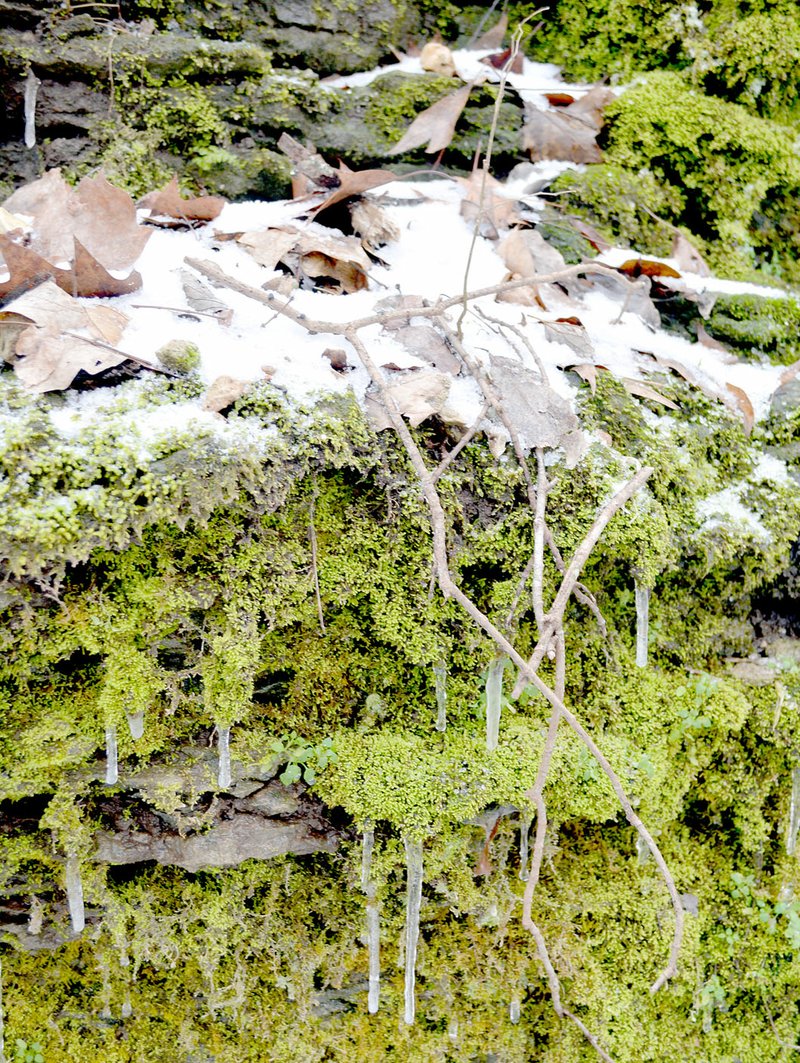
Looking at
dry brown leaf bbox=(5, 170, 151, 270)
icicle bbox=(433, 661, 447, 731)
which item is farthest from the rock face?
icicle bbox=(433, 661, 447, 731)

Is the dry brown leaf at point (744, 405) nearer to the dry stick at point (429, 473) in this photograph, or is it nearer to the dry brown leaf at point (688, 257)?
the dry stick at point (429, 473)

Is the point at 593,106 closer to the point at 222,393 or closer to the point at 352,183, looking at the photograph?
the point at 352,183

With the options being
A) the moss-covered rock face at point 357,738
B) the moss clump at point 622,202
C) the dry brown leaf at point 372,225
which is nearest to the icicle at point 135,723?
the moss-covered rock face at point 357,738

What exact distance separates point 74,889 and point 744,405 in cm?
278

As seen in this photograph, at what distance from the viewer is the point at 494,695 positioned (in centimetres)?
233

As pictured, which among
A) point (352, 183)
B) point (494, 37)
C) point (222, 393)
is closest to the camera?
point (222, 393)

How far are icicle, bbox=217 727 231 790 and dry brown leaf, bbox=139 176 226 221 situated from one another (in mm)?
1826

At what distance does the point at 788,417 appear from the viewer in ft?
9.09

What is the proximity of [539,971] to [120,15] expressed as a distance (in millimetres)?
4079

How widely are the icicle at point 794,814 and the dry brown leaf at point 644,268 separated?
202 centimetres

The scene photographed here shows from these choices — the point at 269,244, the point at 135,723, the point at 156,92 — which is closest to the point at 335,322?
the point at 269,244

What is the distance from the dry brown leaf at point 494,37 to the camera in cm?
389

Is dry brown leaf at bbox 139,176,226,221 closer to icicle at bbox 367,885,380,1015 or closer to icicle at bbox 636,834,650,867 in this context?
icicle at bbox 367,885,380,1015

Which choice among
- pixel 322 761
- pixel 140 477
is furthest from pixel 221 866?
pixel 140 477
